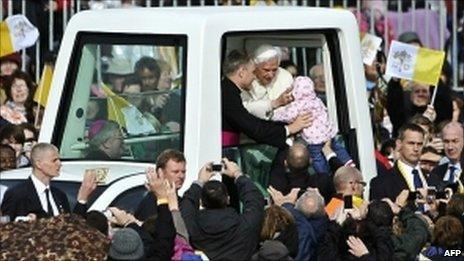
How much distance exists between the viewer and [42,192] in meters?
12.5

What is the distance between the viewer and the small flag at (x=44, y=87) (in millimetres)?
17219

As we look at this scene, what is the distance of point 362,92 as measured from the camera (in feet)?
45.3

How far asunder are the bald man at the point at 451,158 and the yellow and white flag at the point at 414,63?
3.34 feet

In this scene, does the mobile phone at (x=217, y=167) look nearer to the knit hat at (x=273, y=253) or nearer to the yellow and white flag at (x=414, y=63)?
the knit hat at (x=273, y=253)

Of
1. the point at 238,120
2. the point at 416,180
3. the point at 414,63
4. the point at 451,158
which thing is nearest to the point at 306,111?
the point at 238,120

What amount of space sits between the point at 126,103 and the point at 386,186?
76.7 inches

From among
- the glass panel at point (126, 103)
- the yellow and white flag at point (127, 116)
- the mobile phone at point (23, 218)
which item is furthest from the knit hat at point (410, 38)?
the mobile phone at point (23, 218)

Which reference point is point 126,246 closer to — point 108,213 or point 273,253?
point 273,253

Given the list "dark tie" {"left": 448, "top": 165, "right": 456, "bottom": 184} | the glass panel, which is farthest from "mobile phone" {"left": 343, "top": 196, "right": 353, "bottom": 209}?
"dark tie" {"left": 448, "top": 165, "right": 456, "bottom": 184}

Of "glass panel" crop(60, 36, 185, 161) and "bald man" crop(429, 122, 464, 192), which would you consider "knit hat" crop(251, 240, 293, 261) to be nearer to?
"glass panel" crop(60, 36, 185, 161)

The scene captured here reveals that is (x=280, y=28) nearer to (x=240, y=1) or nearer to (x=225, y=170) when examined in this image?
(x=225, y=170)

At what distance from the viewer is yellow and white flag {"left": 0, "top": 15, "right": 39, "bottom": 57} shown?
60.4 feet

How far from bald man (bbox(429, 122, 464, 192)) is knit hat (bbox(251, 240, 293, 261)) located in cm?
376

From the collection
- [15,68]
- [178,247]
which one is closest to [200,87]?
[178,247]
